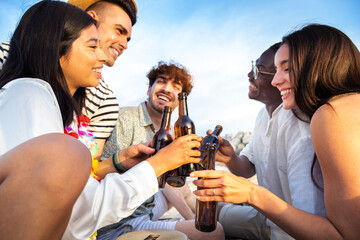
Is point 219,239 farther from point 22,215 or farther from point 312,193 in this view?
point 22,215

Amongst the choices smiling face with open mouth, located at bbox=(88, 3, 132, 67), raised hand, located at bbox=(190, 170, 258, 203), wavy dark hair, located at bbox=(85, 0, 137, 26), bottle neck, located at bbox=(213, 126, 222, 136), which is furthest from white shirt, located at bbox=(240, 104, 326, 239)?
Result: wavy dark hair, located at bbox=(85, 0, 137, 26)

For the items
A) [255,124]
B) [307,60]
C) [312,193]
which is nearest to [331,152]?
[312,193]

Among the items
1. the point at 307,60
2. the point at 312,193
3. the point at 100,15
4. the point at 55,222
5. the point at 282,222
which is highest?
the point at 100,15

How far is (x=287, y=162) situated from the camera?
5.96 feet

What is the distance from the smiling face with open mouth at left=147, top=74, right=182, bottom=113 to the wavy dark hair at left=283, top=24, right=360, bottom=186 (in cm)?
241

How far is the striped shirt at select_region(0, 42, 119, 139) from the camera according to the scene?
269 cm

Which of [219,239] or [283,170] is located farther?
[219,239]

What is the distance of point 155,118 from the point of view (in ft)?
12.6

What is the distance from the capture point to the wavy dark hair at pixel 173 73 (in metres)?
3.99

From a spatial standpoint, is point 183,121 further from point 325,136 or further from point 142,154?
point 325,136

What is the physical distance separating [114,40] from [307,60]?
2.41 m

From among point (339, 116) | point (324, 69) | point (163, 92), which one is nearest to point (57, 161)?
point (339, 116)

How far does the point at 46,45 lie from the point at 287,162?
1.86 meters

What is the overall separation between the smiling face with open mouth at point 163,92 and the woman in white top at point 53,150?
1.93 meters
